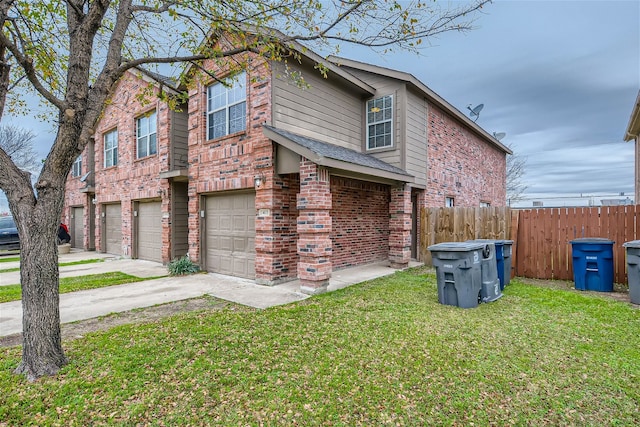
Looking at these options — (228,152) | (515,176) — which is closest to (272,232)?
(228,152)

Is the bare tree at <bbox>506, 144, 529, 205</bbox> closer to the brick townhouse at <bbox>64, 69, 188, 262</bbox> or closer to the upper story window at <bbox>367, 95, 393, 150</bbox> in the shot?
the upper story window at <bbox>367, 95, 393, 150</bbox>

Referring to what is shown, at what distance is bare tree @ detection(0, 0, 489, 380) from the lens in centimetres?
329

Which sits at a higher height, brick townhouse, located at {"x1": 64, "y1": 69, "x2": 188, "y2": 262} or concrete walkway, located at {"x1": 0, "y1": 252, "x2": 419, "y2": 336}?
brick townhouse, located at {"x1": 64, "y1": 69, "x2": 188, "y2": 262}

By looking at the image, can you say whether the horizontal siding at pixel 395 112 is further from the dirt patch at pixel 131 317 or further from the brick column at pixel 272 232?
the dirt patch at pixel 131 317

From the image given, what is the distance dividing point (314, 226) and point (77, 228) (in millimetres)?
16407

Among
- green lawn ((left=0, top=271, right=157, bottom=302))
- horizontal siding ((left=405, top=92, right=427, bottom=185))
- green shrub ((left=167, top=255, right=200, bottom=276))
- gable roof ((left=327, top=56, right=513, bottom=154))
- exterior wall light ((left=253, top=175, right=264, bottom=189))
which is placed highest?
gable roof ((left=327, top=56, right=513, bottom=154))

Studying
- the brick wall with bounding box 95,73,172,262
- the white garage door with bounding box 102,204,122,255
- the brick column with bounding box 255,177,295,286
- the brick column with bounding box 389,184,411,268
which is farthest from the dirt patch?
the white garage door with bounding box 102,204,122,255

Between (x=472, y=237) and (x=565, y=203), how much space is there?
27.5 metres

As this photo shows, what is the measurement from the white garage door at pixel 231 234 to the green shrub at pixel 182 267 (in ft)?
1.35

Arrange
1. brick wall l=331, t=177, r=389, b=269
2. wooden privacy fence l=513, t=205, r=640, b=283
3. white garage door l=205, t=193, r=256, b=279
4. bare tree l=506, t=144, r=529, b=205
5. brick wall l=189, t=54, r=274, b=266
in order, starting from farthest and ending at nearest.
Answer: bare tree l=506, t=144, r=529, b=205
brick wall l=331, t=177, r=389, b=269
white garage door l=205, t=193, r=256, b=279
brick wall l=189, t=54, r=274, b=266
wooden privacy fence l=513, t=205, r=640, b=283

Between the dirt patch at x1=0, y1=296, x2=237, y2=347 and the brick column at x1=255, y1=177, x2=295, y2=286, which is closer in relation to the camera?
the dirt patch at x1=0, y1=296, x2=237, y2=347

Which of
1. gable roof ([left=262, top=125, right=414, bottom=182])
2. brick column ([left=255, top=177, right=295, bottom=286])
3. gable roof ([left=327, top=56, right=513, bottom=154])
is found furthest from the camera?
gable roof ([left=327, top=56, right=513, bottom=154])

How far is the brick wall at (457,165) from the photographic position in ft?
37.3

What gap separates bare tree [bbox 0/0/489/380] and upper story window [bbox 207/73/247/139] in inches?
94.7
